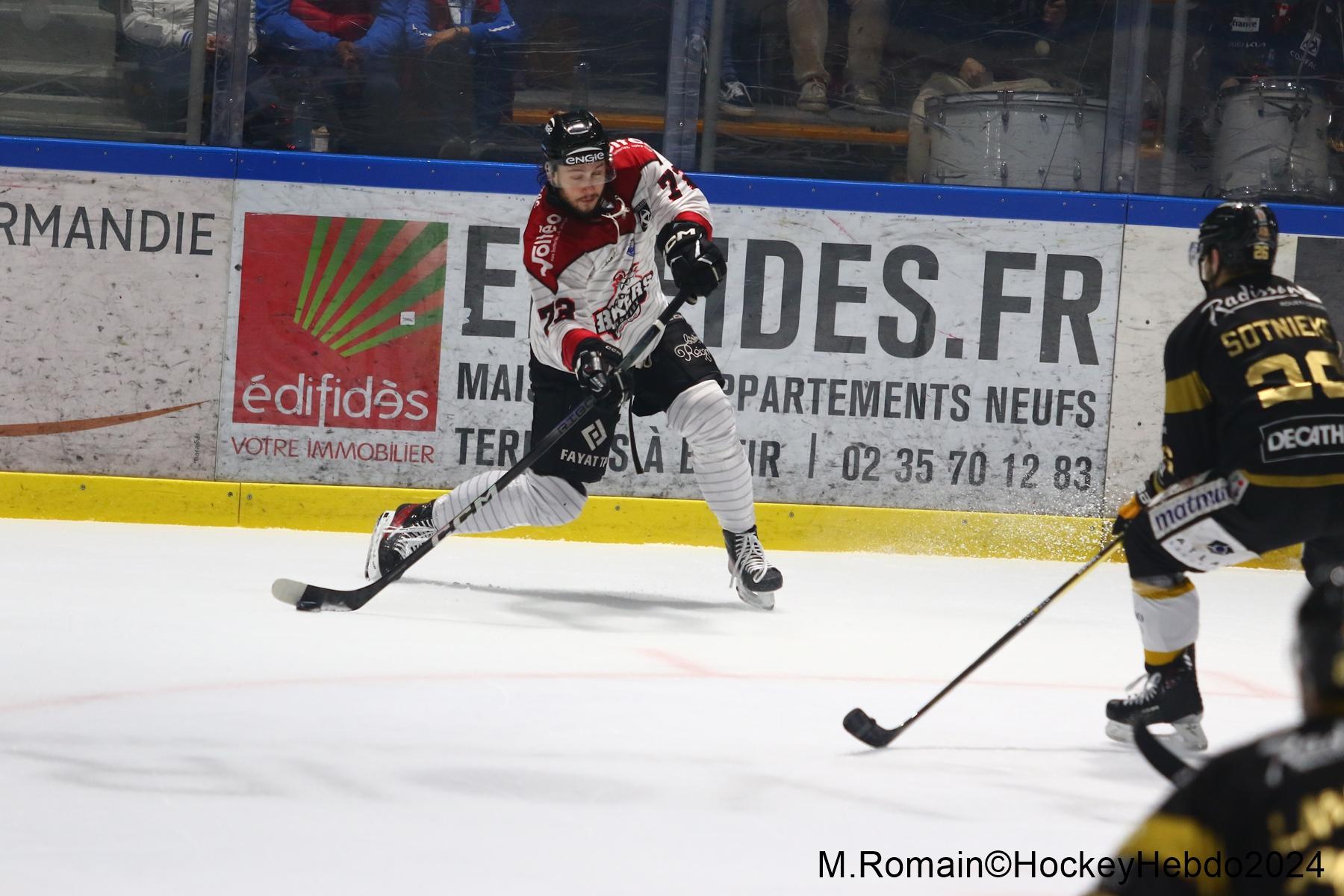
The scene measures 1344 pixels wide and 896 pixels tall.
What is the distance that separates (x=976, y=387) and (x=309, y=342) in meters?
2.26

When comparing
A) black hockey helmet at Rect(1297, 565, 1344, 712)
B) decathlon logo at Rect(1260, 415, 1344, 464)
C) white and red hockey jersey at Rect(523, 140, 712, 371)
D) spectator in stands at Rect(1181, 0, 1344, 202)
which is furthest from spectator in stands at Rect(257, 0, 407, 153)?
black hockey helmet at Rect(1297, 565, 1344, 712)

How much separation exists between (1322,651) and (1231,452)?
68.1 inches

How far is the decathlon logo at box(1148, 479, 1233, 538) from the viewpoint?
2379 mm

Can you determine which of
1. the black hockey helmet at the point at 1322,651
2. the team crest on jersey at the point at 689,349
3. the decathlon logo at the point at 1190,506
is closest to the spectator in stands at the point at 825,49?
the team crest on jersey at the point at 689,349

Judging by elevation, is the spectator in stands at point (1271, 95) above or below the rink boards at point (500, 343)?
above

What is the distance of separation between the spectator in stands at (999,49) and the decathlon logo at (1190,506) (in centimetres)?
289

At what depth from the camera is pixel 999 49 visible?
5.18m

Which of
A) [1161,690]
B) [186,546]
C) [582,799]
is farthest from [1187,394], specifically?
[186,546]

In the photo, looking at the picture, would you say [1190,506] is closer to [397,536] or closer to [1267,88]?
[397,536]

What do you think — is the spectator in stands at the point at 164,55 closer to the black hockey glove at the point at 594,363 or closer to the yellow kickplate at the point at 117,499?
the yellow kickplate at the point at 117,499

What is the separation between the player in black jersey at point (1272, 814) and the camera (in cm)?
71

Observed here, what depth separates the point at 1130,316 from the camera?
196 inches

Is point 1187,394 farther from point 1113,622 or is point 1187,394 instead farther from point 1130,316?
point 1130,316

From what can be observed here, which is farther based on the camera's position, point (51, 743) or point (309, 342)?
point (309, 342)
